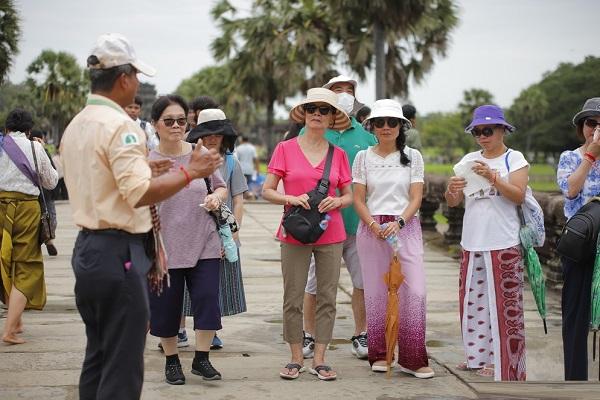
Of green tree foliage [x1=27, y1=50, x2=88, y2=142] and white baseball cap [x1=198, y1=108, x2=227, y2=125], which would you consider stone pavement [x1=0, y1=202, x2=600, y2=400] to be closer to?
white baseball cap [x1=198, y1=108, x2=227, y2=125]

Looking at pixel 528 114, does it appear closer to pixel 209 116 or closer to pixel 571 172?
pixel 571 172

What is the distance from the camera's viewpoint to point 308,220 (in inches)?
211

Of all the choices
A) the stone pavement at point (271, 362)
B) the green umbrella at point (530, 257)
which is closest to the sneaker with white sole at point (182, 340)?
the stone pavement at point (271, 362)

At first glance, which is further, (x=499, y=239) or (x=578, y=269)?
(x=499, y=239)

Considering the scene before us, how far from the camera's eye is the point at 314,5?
30922 mm

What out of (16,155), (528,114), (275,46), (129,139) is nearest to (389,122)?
(129,139)

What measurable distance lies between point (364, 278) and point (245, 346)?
1244mm

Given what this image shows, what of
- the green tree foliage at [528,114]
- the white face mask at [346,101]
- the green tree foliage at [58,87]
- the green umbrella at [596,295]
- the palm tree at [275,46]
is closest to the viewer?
the green umbrella at [596,295]

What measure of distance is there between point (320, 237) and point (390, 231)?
0.48 metres

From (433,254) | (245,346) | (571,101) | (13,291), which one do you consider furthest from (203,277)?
(571,101)

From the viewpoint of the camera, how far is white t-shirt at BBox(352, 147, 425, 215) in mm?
5656

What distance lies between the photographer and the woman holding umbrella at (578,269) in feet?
17.6

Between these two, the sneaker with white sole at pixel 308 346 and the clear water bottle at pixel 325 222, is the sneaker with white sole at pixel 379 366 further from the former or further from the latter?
the clear water bottle at pixel 325 222

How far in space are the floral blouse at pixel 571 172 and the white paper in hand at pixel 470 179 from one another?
0.48m
